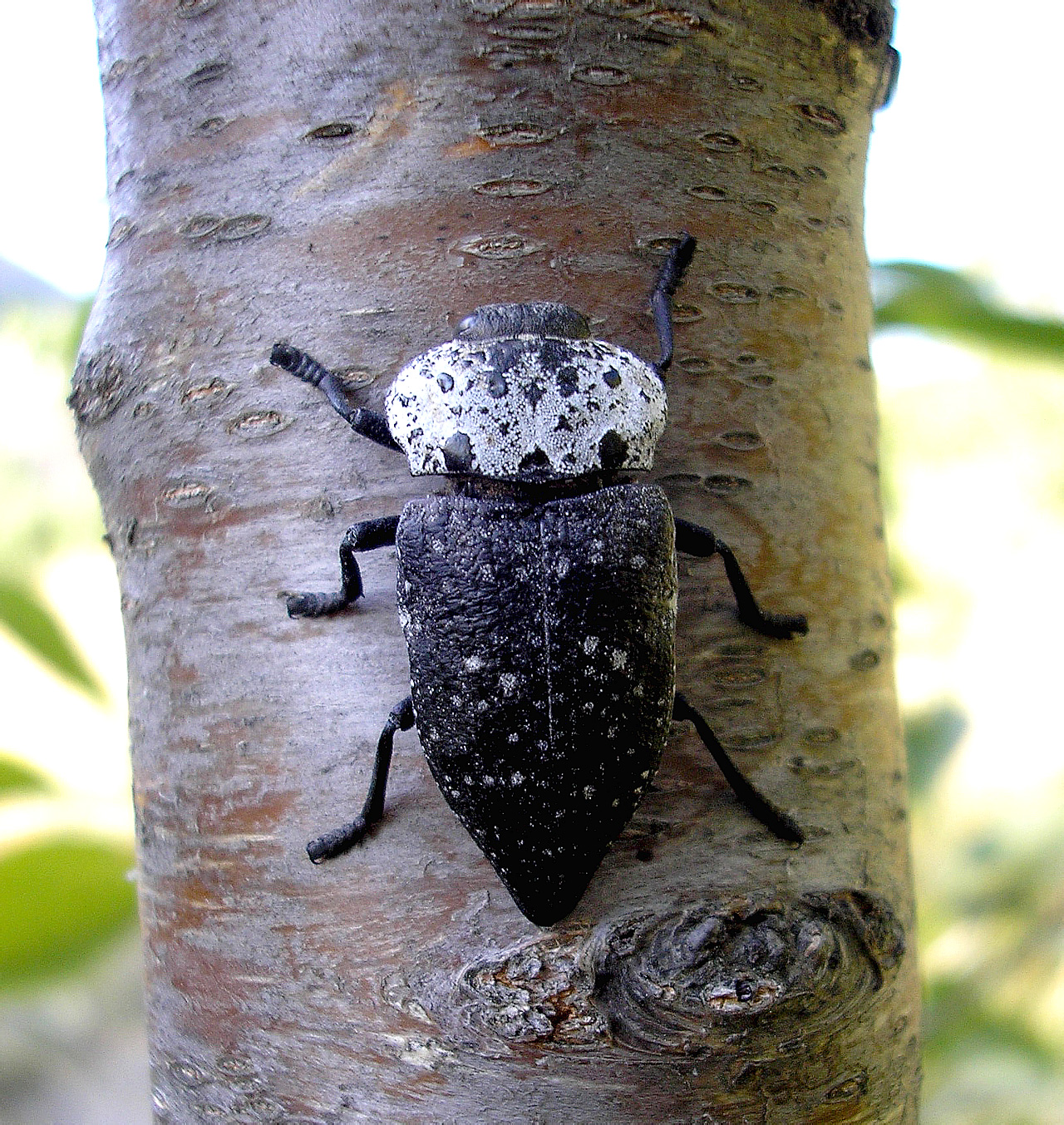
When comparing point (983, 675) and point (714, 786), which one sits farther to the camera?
point (983, 675)

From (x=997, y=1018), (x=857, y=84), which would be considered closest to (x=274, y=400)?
(x=857, y=84)

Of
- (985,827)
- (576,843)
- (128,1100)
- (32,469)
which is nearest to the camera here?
(576,843)

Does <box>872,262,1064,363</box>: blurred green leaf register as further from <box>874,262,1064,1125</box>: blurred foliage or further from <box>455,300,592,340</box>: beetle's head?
<box>455,300,592,340</box>: beetle's head

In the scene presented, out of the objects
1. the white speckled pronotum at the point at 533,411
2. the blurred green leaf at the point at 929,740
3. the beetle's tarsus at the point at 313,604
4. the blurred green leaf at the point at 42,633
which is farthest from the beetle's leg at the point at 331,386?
the blurred green leaf at the point at 929,740

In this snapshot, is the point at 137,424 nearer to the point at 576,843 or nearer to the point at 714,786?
the point at 576,843

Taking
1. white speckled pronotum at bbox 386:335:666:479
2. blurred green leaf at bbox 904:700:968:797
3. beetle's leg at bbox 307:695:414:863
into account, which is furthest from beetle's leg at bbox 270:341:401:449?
blurred green leaf at bbox 904:700:968:797

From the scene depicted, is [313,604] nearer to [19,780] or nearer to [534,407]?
[534,407]

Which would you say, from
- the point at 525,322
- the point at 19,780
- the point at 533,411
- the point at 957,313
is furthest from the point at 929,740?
the point at 19,780
